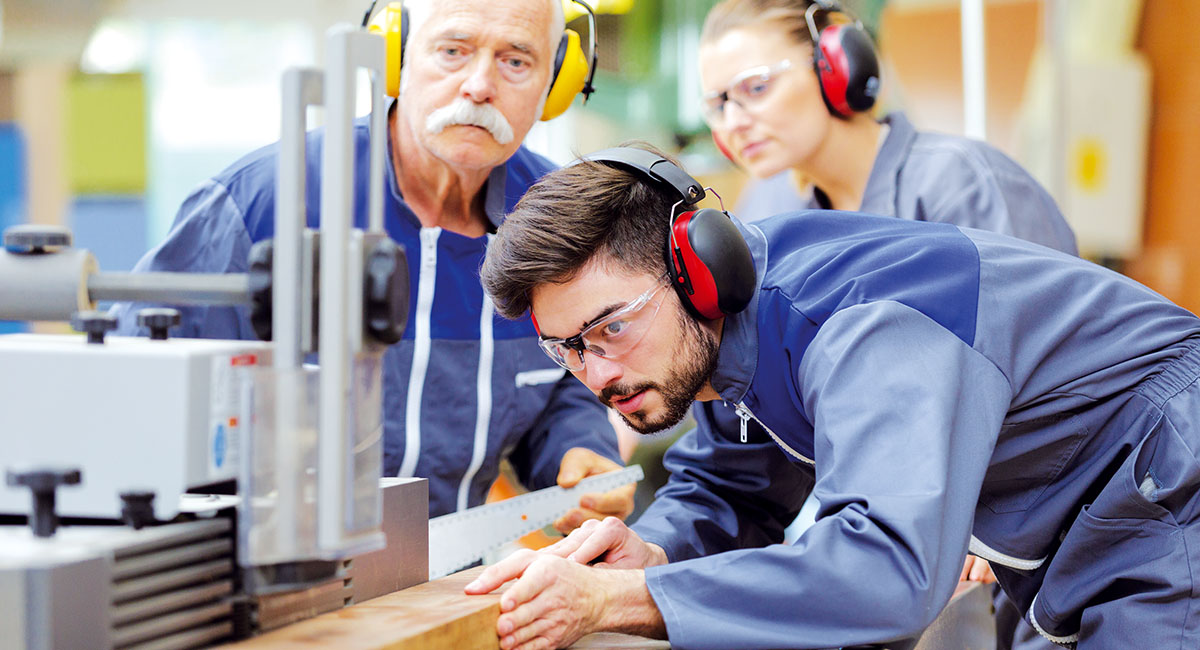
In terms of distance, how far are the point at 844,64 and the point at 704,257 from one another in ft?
4.27

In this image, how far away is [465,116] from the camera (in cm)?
193

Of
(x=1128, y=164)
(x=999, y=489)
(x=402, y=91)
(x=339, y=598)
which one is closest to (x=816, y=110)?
(x=402, y=91)

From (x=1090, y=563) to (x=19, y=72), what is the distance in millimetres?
4033

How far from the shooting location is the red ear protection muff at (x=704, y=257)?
141cm

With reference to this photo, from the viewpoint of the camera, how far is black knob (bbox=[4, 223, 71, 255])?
105cm

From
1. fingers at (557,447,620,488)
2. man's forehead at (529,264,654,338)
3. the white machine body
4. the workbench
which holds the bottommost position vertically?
the workbench

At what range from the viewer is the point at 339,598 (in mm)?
1214

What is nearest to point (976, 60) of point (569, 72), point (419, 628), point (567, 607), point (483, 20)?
point (569, 72)

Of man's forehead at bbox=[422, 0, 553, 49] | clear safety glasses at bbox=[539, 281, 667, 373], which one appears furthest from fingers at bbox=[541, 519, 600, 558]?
man's forehead at bbox=[422, 0, 553, 49]

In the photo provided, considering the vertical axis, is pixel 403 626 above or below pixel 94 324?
below

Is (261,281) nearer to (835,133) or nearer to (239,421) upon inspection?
(239,421)

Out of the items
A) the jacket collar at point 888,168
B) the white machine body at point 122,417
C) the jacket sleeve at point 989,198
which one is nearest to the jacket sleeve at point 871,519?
the white machine body at point 122,417

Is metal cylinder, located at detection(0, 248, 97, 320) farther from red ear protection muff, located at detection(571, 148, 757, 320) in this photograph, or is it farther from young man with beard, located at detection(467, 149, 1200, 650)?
red ear protection muff, located at detection(571, 148, 757, 320)

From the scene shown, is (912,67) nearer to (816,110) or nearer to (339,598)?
(816,110)
